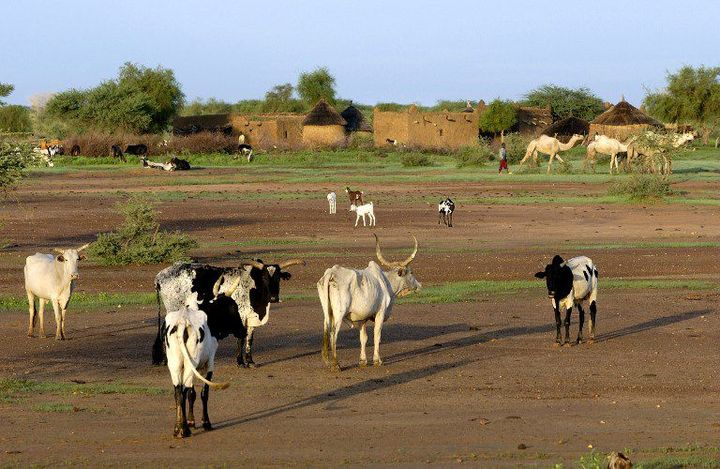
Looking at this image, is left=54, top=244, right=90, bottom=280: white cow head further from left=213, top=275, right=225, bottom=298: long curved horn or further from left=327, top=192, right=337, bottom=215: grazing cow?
left=327, top=192, right=337, bottom=215: grazing cow

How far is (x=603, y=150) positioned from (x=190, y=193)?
18674 mm

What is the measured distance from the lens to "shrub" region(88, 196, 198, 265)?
25141mm

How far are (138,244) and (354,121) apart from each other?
214 feet

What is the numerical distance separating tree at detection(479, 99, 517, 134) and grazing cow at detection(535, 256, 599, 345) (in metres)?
64.4

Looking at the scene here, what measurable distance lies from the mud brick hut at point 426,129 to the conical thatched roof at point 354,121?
1049 cm

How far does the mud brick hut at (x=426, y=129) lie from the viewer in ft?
251

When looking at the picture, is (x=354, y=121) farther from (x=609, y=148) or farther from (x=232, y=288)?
(x=232, y=288)

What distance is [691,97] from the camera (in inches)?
3073

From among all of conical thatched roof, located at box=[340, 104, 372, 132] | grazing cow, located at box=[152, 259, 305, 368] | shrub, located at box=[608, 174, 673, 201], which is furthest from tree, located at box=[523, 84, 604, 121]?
grazing cow, located at box=[152, 259, 305, 368]

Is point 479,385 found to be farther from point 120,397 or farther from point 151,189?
point 151,189

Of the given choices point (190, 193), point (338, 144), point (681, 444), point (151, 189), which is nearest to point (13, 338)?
point (681, 444)

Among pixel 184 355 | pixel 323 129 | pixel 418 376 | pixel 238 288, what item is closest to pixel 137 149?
pixel 323 129

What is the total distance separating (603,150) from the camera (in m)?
54.4

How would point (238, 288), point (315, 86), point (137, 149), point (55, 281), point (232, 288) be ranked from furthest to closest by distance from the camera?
point (315, 86)
point (137, 149)
point (55, 281)
point (238, 288)
point (232, 288)
